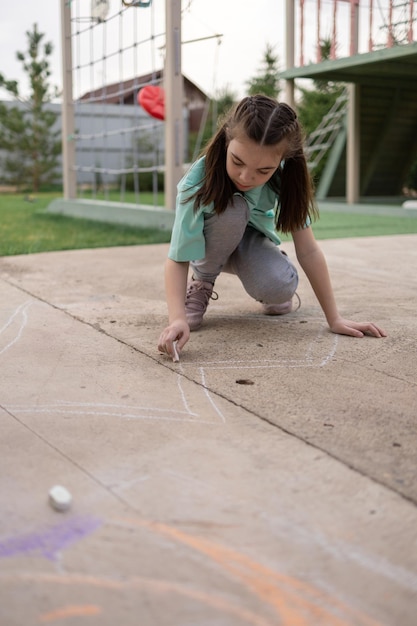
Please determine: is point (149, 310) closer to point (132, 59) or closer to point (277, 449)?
point (277, 449)

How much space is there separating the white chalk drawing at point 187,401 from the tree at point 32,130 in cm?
1283

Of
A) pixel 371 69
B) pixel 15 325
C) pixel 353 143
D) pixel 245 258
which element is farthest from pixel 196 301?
pixel 353 143

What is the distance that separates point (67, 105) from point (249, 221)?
210 inches

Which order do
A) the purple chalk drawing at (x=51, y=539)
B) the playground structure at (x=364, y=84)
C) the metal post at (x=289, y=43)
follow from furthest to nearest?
A: the metal post at (x=289, y=43) → the playground structure at (x=364, y=84) → the purple chalk drawing at (x=51, y=539)

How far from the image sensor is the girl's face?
5.61 ft

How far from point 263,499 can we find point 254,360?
2.38 ft

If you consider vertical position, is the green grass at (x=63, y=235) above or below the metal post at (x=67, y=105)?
below

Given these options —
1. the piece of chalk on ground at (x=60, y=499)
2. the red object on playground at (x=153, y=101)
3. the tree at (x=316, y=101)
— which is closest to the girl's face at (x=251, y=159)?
the piece of chalk on ground at (x=60, y=499)

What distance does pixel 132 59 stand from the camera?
18.7 feet

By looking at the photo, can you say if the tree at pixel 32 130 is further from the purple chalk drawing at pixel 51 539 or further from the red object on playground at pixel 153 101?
the purple chalk drawing at pixel 51 539

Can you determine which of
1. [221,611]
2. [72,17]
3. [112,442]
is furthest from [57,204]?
[221,611]

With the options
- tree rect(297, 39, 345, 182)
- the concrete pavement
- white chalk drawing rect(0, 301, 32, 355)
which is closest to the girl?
the concrete pavement

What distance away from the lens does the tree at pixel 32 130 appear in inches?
550

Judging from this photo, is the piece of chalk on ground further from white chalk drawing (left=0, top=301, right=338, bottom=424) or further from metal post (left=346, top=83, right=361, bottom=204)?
metal post (left=346, top=83, right=361, bottom=204)
